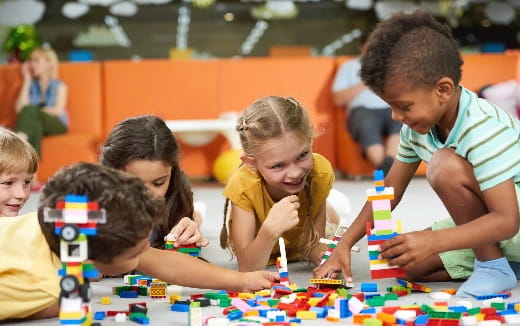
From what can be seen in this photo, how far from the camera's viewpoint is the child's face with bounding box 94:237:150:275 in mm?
1543

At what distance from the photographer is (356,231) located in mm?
2080

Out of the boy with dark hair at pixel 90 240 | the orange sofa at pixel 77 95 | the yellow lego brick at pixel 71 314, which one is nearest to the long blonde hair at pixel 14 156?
the boy with dark hair at pixel 90 240

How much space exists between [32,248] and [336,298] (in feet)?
2.27

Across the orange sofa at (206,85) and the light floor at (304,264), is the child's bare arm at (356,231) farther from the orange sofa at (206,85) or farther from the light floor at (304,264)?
the orange sofa at (206,85)

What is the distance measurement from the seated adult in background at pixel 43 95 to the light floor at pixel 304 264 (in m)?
0.89

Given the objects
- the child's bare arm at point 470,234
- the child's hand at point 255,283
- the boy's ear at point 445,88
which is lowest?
the child's hand at point 255,283

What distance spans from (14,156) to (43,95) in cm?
300

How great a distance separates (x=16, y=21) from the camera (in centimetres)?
723

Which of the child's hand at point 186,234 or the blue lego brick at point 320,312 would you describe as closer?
the blue lego brick at point 320,312

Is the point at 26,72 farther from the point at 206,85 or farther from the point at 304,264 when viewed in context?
the point at 304,264

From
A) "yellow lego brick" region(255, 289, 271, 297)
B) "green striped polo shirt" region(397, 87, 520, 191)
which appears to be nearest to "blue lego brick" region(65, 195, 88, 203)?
"yellow lego brick" region(255, 289, 271, 297)

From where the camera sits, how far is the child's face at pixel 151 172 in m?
2.13

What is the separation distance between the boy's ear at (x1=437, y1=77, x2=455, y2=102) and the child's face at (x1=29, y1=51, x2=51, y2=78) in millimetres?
3816

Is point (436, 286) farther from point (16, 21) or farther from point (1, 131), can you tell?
point (16, 21)
